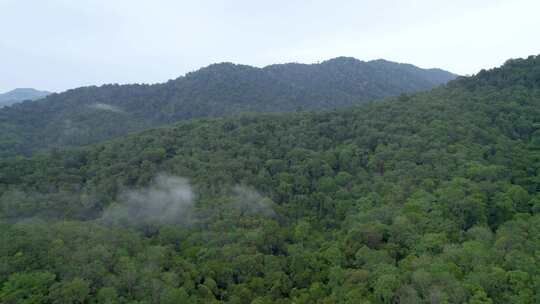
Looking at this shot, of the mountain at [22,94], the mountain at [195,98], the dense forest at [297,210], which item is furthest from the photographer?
the mountain at [22,94]

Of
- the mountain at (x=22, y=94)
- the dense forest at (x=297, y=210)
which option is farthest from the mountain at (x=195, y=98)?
the mountain at (x=22, y=94)

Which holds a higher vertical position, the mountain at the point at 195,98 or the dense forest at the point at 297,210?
the mountain at the point at 195,98

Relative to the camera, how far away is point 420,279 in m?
23.6

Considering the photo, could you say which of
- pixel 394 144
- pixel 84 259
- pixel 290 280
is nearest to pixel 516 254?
pixel 290 280

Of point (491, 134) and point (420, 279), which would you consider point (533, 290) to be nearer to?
point (420, 279)

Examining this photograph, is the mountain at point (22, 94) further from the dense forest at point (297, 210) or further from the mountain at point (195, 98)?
the dense forest at point (297, 210)

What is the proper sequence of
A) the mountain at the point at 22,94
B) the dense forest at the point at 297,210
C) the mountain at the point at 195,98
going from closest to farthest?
the dense forest at the point at 297,210 → the mountain at the point at 195,98 → the mountain at the point at 22,94

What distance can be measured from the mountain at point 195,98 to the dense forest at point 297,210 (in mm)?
30815

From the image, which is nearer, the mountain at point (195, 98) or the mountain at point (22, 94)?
the mountain at point (195, 98)

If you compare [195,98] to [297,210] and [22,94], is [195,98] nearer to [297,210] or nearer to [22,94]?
[297,210]

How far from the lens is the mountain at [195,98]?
74.4 metres

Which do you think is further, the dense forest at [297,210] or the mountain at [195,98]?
the mountain at [195,98]

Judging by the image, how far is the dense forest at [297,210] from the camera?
24.8 meters

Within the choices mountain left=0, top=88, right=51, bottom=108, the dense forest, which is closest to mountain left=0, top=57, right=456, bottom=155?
the dense forest
